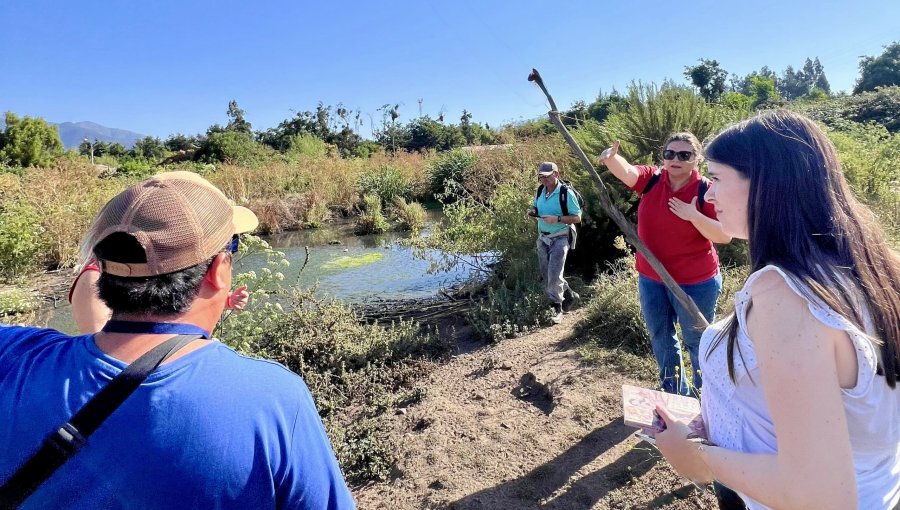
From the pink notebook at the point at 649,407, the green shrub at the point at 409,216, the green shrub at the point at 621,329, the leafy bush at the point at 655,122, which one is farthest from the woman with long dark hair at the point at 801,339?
the green shrub at the point at 409,216

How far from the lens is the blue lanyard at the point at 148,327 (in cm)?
98

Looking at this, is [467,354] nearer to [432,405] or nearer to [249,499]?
[432,405]

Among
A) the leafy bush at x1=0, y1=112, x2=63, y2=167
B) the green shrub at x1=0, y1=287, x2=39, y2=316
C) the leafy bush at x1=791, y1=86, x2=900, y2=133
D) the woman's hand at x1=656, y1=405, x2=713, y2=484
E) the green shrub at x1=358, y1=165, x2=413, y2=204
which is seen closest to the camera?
the woman's hand at x1=656, y1=405, x2=713, y2=484

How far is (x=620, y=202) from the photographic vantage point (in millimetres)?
7863

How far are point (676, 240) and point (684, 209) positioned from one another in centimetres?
23

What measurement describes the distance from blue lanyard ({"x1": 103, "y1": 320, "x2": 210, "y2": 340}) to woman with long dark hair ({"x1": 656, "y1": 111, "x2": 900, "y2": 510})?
1.13 meters

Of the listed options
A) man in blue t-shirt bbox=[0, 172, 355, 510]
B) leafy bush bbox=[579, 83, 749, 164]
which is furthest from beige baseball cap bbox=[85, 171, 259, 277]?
leafy bush bbox=[579, 83, 749, 164]

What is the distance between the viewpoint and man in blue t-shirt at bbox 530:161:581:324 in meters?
5.93

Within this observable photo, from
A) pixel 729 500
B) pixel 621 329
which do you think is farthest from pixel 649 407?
pixel 621 329

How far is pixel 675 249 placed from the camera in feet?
9.62

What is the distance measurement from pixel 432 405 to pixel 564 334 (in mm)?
1940

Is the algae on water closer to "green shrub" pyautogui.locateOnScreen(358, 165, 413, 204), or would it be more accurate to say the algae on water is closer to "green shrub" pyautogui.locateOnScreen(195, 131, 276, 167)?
"green shrub" pyautogui.locateOnScreen(358, 165, 413, 204)

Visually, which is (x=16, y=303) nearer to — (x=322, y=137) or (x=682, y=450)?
(x=682, y=450)

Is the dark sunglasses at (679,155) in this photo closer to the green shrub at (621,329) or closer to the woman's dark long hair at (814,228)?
the woman's dark long hair at (814,228)
